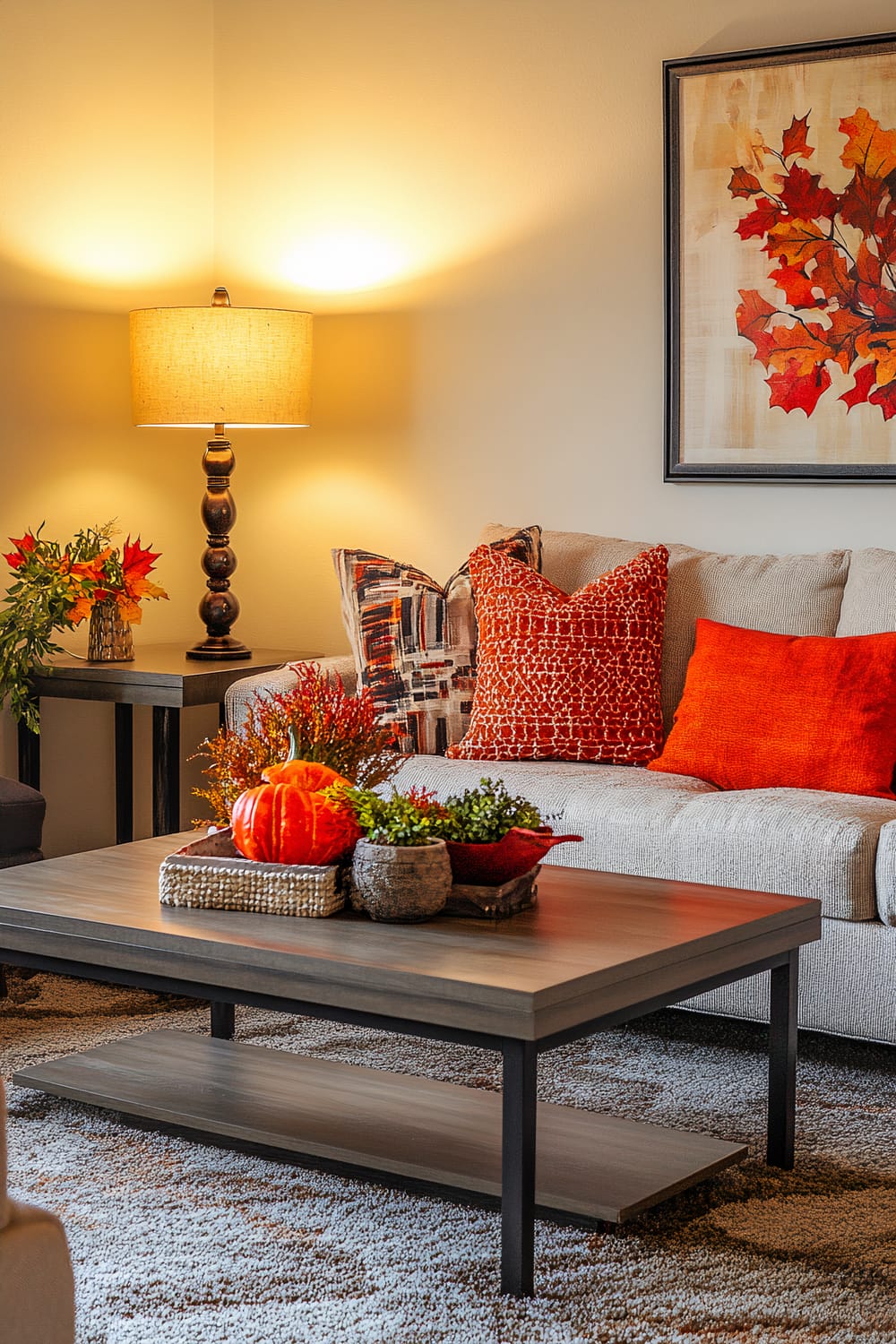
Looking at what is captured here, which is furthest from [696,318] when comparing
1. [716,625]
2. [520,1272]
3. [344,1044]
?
[520,1272]

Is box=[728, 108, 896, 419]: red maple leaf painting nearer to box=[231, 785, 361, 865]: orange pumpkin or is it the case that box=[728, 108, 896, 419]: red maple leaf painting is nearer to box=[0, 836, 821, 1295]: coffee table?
box=[0, 836, 821, 1295]: coffee table

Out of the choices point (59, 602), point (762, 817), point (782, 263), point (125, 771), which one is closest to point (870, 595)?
point (762, 817)

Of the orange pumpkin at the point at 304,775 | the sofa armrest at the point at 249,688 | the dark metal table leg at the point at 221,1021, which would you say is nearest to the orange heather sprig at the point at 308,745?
the orange pumpkin at the point at 304,775

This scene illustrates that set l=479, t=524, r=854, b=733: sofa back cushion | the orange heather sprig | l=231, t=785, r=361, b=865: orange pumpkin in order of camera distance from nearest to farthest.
Answer: l=231, t=785, r=361, b=865: orange pumpkin → the orange heather sprig → l=479, t=524, r=854, b=733: sofa back cushion

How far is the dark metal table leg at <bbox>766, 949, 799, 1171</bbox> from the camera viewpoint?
242cm

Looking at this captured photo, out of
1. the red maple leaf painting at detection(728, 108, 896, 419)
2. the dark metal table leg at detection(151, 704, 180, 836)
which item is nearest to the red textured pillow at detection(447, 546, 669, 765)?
the red maple leaf painting at detection(728, 108, 896, 419)

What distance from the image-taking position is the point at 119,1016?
130 inches

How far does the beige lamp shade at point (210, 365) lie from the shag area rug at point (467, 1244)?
6.54 ft

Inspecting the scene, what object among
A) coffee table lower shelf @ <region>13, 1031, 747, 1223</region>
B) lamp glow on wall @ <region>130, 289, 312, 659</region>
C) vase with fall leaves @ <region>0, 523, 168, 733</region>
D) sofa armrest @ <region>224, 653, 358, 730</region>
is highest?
lamp glow on wall @ <region>130, 289, 312, 659</region>

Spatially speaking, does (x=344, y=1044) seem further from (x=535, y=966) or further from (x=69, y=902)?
(x=535, y=966)

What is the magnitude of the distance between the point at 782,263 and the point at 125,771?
2.21 meters

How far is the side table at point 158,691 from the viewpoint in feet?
13.0

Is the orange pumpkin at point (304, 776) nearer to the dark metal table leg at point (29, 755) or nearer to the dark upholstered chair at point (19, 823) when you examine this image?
the dark upholstered chair at point (19, 823)

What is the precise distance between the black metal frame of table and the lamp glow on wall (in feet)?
6.97
